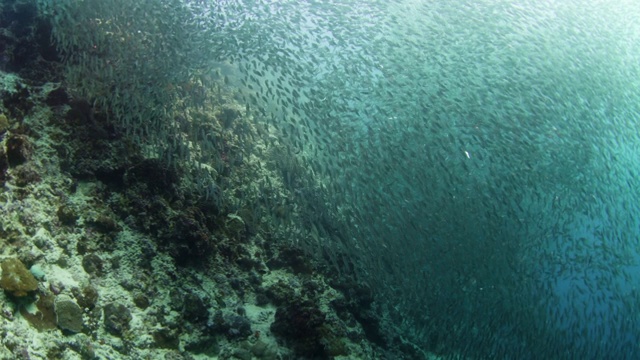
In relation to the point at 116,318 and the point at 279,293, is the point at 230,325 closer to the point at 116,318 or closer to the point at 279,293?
the point at 279,293

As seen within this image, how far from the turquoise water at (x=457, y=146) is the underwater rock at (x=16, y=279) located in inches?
219

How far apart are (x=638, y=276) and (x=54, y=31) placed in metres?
23.5

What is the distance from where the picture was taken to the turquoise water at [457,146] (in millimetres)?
10438

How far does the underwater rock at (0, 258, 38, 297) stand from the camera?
477cm

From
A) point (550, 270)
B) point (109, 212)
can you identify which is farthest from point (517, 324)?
point (109, 212)

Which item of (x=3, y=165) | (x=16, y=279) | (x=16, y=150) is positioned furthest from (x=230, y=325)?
(x=16, y=150)

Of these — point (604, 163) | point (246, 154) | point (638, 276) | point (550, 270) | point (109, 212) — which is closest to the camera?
point (109, 212)

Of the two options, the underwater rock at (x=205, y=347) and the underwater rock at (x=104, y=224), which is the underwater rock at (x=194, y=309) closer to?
the underwater rock at (x=205, y=347)

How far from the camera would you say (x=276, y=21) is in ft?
39.1

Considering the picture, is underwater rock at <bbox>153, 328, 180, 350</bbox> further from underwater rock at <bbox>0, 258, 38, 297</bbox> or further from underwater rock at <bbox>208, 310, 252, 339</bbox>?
underwater rock at <bbox>0, 258, 38, 297</bbox>

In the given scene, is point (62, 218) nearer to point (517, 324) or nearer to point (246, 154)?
point (246, 154)

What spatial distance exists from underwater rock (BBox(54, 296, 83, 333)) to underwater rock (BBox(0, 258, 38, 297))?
48 cm

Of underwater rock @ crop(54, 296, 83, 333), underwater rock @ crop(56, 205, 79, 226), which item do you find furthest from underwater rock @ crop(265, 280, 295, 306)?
underwater rock @ crop(56, 205, 79, 226)

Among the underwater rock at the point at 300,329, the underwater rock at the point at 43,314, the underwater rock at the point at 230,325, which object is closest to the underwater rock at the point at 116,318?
the underwater rock at the point at 43,314
